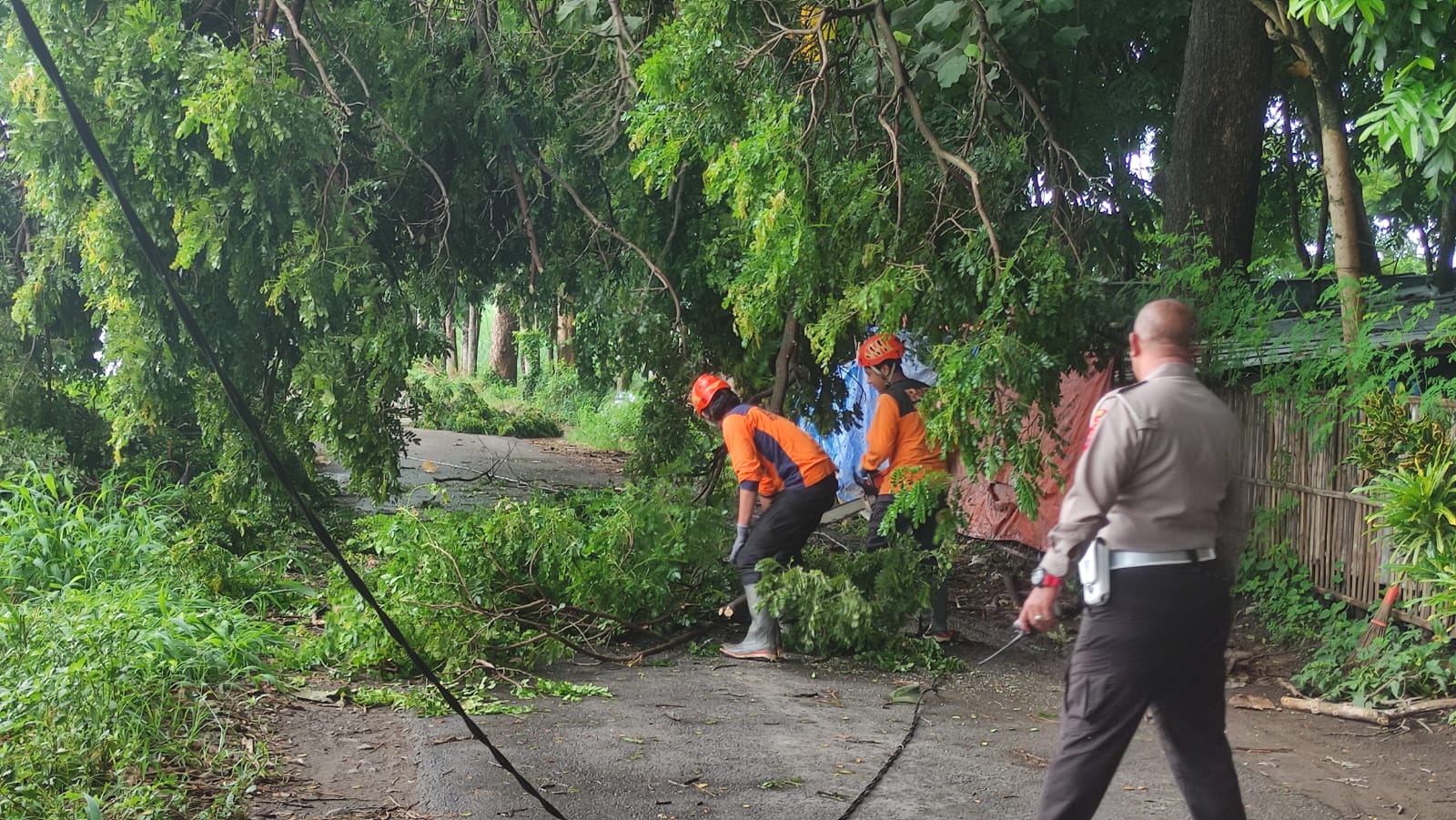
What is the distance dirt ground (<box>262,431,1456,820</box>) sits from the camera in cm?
470

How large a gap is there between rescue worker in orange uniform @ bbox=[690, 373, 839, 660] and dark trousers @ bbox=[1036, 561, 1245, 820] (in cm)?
359

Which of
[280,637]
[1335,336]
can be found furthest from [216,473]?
[1335,336]

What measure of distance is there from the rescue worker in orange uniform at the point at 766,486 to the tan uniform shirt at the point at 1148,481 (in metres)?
3.63

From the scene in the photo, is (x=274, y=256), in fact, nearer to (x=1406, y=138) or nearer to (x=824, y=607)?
(x=824, y=607)

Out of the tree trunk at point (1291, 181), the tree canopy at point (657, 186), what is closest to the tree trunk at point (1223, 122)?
the tree canopy at point (657, 186)

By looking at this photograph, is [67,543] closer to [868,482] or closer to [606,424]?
[868,482]

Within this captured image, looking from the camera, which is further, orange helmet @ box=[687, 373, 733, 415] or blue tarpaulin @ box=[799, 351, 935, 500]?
blue tarpaulin @ box=[799, 351, 935, 500]

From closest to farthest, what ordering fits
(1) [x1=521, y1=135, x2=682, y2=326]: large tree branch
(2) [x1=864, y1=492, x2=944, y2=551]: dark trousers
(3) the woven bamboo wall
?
(3) the woven bamboo wall, (2) [x1=864, y1=492, x2=944, y2=551]: dark trousers, (1) [x1=521, y1=135, x2=682, y2=326]: large tree branch

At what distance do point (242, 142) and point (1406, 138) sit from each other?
721 centimetres

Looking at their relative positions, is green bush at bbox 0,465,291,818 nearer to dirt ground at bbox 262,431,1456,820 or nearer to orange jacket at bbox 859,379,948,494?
dirt ground at bbox 262,431,1456,820

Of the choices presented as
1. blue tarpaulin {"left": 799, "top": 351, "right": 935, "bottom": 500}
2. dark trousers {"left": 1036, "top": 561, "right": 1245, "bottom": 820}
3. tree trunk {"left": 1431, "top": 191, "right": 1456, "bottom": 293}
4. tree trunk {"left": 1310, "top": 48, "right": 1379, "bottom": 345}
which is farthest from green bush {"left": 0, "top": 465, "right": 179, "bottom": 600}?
tree trunk {"left": 1431, "top": 191, "right": 1456, "bottom": 293}

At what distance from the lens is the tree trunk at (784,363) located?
9.67 metres

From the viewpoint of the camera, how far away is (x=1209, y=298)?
297 inches

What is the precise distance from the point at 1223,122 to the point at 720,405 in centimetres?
417
